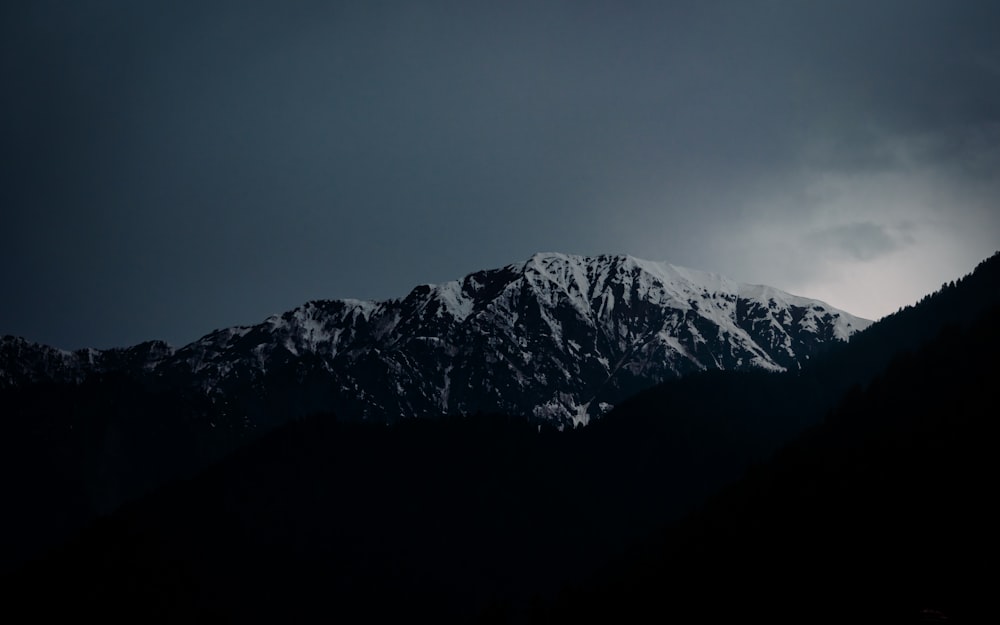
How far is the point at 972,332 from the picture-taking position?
19275cm

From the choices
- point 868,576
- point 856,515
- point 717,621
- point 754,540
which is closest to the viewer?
point 868,576

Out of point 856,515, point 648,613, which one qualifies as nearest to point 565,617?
point 648,613

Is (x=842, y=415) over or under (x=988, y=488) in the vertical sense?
over

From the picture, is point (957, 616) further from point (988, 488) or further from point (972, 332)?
point (972, 332)

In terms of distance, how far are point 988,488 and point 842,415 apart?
71.5 m

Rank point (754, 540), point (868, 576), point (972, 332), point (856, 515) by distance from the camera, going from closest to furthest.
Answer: point (868, 576) < point (856, 515) < point (754, 540) < point (972, 332)

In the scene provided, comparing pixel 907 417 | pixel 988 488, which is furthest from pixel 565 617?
pixel 907 417

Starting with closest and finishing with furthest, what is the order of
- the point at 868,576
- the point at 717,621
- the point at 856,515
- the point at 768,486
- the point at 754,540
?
the point at 868,576
the point at 717,621
the point at 856,515
the point at 754,540
the point at 768,486

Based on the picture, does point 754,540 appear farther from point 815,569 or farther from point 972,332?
point 972,332

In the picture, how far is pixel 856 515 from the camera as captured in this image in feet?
458

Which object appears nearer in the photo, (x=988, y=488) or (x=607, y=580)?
(x=988, y=488)

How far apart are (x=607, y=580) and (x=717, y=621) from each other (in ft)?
224

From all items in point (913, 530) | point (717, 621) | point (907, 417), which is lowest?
point (717, 621)

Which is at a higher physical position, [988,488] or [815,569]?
[988,488]
